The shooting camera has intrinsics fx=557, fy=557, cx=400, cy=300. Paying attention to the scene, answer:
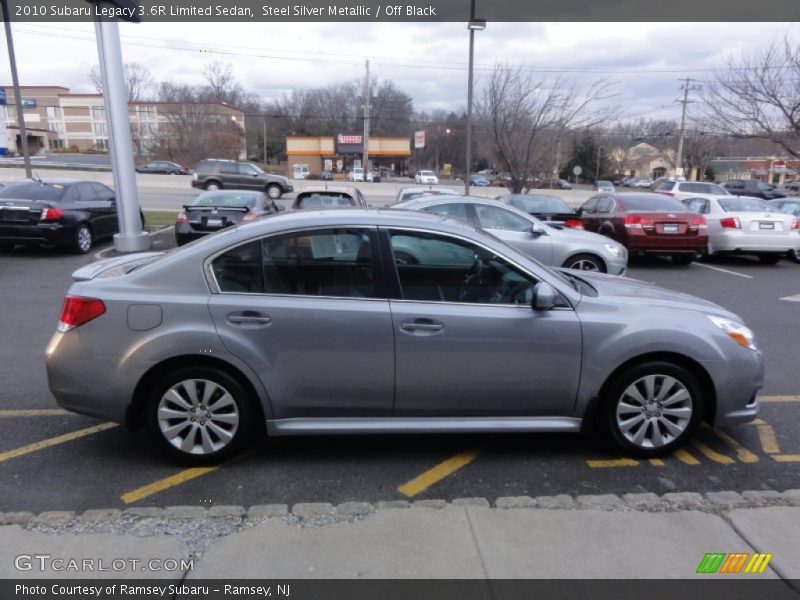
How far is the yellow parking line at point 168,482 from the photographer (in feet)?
10.6

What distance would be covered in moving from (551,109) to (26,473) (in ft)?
63.0

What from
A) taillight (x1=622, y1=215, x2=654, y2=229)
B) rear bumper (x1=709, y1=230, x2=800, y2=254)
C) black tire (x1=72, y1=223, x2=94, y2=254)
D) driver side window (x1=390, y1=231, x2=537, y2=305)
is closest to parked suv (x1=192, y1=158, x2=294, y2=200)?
black tire (x1=72, y1=223, x2=94, y2=254)

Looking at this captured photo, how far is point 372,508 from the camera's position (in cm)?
308

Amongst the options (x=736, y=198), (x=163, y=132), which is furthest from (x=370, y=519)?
(x=163, y=132)

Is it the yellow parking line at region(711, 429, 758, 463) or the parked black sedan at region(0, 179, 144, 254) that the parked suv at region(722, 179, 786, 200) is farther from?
the yellow parking line at region(711, 429, 758, 463)

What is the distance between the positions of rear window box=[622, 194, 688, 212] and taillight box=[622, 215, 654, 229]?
1.09 ft

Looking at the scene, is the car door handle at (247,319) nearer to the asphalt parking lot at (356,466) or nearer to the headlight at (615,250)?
the asphalt parking lot at (356,466)

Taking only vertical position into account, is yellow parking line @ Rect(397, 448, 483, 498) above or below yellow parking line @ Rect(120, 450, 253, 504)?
below

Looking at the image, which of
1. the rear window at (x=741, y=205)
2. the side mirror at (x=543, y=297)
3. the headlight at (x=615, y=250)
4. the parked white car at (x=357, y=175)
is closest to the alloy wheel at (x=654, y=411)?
the side mirror at (x=543, y=297)

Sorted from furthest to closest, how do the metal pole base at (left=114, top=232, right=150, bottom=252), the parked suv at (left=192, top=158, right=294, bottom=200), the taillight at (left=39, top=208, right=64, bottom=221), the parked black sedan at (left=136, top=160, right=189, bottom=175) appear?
the parked black sedan at (left=136, top=160, right=189, bottom=175) → the parked suv at (left=192, top=158, right=294, bottom=200) → the metal pole base at (left=114, top=232, right=150, bottom=252) → the taillight at (left=39, top=208, right=64, bottom=221)

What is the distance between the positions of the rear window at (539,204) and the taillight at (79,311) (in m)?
10.7

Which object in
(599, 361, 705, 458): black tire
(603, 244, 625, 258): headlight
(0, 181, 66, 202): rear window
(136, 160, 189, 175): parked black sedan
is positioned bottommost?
(599, 361, 705, 458): black tire

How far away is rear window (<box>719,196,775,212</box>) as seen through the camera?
497 inches
